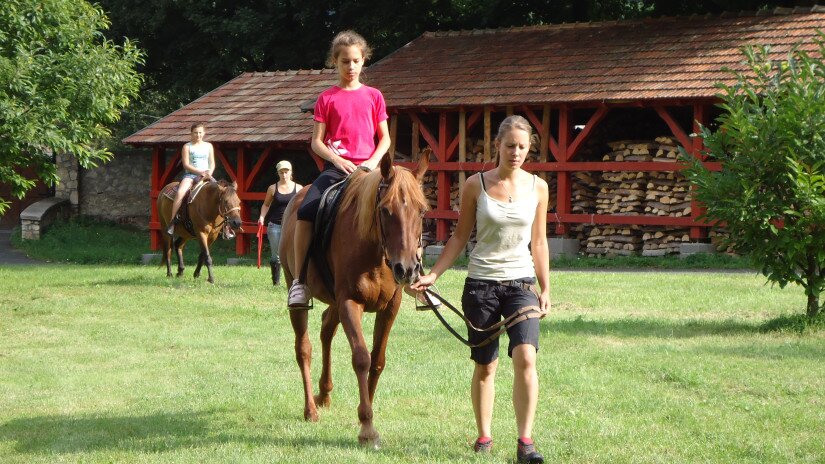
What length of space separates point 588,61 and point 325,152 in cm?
1756

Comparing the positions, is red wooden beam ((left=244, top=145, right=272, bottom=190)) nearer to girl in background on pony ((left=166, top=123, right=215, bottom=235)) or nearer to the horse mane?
girl in background on pony ((left=166, top=123, right=215, bottom=235))

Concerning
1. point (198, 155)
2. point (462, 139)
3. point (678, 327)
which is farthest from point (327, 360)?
point (462, 139)

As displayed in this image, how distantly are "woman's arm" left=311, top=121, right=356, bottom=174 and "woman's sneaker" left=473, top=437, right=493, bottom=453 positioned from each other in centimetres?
207

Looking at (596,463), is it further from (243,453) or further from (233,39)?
(233,39)

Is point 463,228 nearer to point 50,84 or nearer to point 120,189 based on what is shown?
point 50,84

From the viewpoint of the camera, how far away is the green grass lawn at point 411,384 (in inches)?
273

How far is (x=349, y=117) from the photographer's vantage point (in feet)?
25.5

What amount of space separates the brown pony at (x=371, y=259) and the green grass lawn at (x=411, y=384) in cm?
45

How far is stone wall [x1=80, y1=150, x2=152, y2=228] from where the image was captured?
34000 millimetres

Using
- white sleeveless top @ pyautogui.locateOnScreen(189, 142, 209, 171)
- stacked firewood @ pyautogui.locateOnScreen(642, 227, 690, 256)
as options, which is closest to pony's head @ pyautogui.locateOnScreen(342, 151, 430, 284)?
white sleeveless top @ pyautogui.locateOnScreen(189, 142, 209, 171)

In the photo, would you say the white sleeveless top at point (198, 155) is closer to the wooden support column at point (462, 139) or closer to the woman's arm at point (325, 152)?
the wooden support column at point (462, 139)

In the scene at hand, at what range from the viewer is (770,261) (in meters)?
11.7

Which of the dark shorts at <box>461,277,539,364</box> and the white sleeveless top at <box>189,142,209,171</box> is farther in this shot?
the white sleeveless top at <box>189,142,209,171</box>

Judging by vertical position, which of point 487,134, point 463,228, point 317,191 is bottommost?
point 463,228
